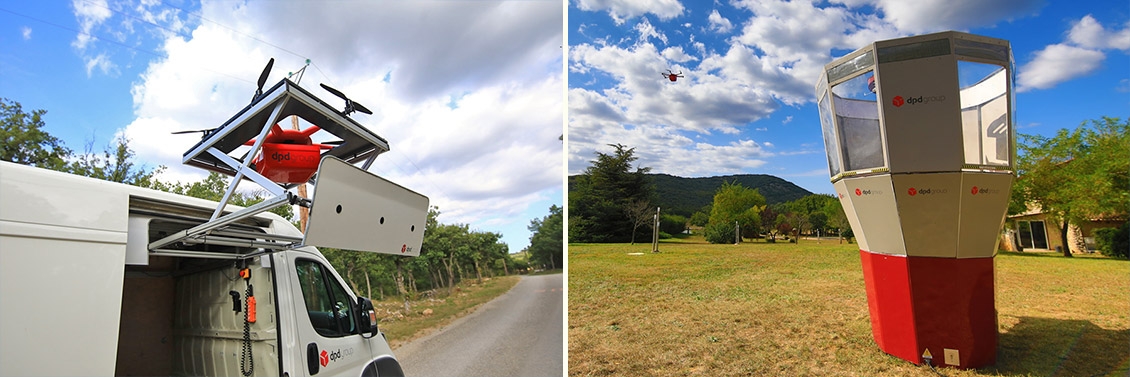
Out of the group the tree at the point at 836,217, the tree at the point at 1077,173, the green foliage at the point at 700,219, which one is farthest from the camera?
the green foliage at the point at 700,219

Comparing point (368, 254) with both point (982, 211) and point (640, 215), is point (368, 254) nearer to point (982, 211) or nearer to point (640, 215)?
point (640, 215)

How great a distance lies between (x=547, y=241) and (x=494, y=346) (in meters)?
20.5

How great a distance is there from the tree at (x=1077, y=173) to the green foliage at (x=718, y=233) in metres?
4.29

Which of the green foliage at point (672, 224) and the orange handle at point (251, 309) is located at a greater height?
the green foliage at point (672, 224)

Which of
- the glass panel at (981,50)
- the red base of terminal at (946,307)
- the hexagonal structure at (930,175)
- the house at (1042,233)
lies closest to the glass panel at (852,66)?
the hexagonal structure at (930,175)

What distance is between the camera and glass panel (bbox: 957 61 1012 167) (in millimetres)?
3320

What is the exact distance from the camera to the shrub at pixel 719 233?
9.48 m

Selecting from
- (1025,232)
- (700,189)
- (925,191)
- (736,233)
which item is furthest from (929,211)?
(736,233)

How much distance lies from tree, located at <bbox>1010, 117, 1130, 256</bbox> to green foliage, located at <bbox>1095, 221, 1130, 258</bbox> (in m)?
0.18

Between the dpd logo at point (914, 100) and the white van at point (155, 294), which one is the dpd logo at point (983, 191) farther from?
the white van at point (155, 294)

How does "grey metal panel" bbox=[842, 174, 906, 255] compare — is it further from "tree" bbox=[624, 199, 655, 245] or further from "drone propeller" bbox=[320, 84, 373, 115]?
"tree" bbox=[624, 199, 655, 245]

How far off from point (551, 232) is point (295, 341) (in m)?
27.7

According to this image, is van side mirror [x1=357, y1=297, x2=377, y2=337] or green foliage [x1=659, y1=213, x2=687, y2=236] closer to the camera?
van side mirror [x1=357, y1=297, x2=377, y2=337]

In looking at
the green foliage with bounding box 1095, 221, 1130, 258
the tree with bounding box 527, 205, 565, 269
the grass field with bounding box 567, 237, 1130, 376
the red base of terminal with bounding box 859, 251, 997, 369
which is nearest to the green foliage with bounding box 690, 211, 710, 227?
the grass field with bounding box 567, 237, 1130, 376
